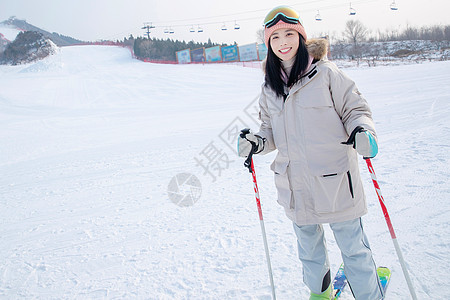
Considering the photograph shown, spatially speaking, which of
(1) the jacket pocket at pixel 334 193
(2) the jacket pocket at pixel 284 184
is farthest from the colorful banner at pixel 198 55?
(1) the jacket pocket at pixel 334 193

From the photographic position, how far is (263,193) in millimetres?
3617

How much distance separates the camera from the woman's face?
164 centimetres

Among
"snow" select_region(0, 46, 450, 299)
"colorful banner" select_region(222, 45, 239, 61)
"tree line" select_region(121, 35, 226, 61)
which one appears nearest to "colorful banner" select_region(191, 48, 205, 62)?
"colorful banner" select_region(222, 45, 239, 61)

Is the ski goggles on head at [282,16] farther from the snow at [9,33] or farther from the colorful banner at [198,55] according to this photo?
the snow at [9,33]

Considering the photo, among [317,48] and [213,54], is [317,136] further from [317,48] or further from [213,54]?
[213,54]

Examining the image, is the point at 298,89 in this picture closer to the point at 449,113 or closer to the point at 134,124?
the point at 449,113

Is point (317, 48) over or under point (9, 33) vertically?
under

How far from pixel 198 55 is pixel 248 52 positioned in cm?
628

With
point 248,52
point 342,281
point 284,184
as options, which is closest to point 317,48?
point 284,184

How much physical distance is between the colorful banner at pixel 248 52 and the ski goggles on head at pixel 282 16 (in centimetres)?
2767

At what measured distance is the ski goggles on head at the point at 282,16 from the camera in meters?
1.63

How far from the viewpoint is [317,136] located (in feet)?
5.25

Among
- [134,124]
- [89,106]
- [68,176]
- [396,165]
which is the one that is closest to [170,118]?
[134,124]

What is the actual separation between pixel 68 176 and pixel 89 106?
1085cm
